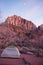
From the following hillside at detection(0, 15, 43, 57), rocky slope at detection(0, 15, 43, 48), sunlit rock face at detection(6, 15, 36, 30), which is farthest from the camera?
sunlit rock face at detection(6, 15, 36, 30)

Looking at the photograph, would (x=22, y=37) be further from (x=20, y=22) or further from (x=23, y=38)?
(x=20, y=22)

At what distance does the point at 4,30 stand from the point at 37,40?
7.08 meters

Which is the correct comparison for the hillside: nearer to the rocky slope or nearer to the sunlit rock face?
the rocky slope

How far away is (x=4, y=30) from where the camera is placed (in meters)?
29.1

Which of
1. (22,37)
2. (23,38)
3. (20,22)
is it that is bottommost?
(23,38)

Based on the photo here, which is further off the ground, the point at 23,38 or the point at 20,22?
the point at 20,22

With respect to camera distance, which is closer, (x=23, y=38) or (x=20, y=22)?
(x=23, y=38)

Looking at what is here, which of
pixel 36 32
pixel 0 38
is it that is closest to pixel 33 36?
pixel 36 32

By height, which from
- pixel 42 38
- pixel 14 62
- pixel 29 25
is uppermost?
pixel 29 25

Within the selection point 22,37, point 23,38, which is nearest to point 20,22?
point 22,37

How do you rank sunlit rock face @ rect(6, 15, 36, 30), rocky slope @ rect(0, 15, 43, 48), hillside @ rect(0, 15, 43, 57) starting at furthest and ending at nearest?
1. sunlit rock face @ rect(6, 15, 36, 30)
2. rocky slope @ rect(0, 15, 43, 48)
3. hillside @ rect(0, 15, 43, 57)

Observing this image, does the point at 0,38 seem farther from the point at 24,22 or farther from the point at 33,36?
the point at 24,22

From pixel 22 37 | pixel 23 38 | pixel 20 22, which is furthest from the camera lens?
pixel 20 22

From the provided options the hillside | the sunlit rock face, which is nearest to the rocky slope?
the hillside
